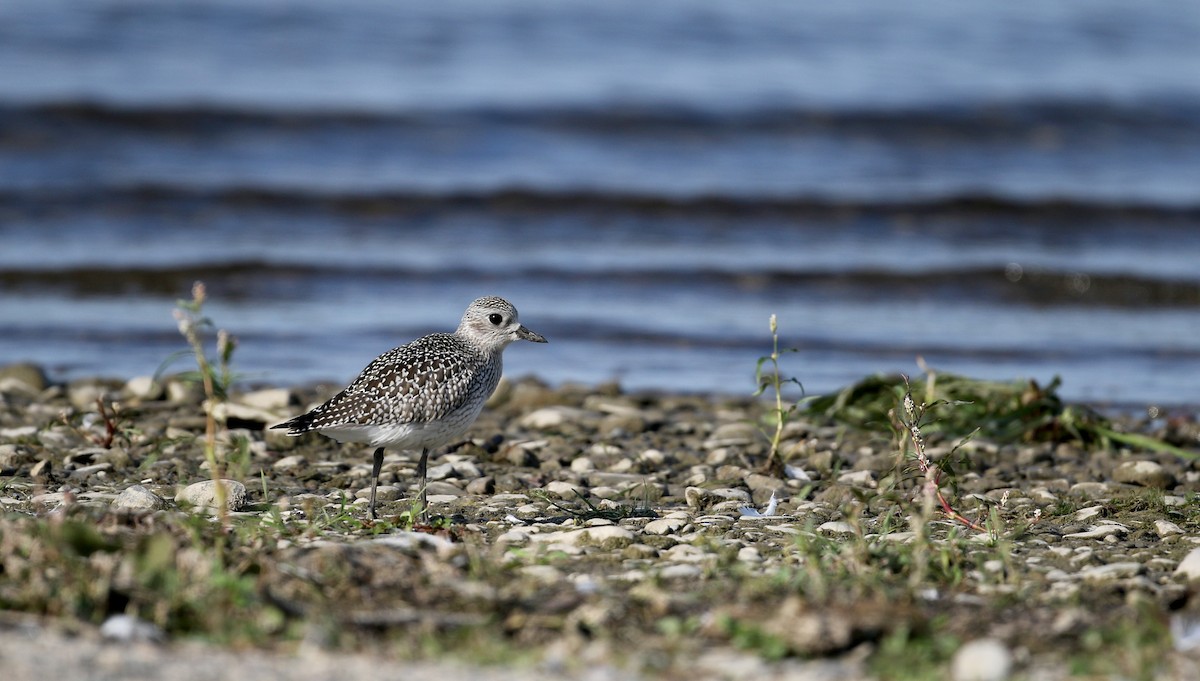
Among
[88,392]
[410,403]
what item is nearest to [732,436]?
[410,403]

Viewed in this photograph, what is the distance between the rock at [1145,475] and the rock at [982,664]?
345 cm

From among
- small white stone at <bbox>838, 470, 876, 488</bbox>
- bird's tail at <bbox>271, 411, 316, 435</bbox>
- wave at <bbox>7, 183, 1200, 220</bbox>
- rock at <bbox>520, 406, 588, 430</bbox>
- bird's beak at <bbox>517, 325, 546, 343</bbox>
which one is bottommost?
small white stone at <bbox>838, 470, 876, 488</bbox>

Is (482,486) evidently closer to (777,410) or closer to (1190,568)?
(777,410)

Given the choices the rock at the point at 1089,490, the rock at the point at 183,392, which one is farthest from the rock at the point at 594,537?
the rock at the point at 183,392

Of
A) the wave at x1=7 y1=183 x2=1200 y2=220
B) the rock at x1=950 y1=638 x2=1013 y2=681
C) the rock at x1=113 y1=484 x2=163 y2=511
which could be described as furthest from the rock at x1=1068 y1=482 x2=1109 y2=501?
the wave at x1=7 y1=183 x2=1200 y2=220

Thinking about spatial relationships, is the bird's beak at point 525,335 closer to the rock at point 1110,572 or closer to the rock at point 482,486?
the rock at point 482,486

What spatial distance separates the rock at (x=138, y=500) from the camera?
19.6ft

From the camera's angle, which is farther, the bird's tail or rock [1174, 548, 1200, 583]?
the bird's tail

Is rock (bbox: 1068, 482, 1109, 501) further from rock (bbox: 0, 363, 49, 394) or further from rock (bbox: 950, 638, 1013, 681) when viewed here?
rock (bbox: 0, 363, 49, 394)

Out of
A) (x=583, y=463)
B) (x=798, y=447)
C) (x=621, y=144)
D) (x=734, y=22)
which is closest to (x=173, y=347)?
(x=583, y=463)

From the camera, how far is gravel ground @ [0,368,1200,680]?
4016 millimetres

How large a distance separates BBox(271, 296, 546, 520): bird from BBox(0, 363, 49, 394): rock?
3396mm

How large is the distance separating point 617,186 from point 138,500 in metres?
11.4

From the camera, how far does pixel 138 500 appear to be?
6.00 metres
